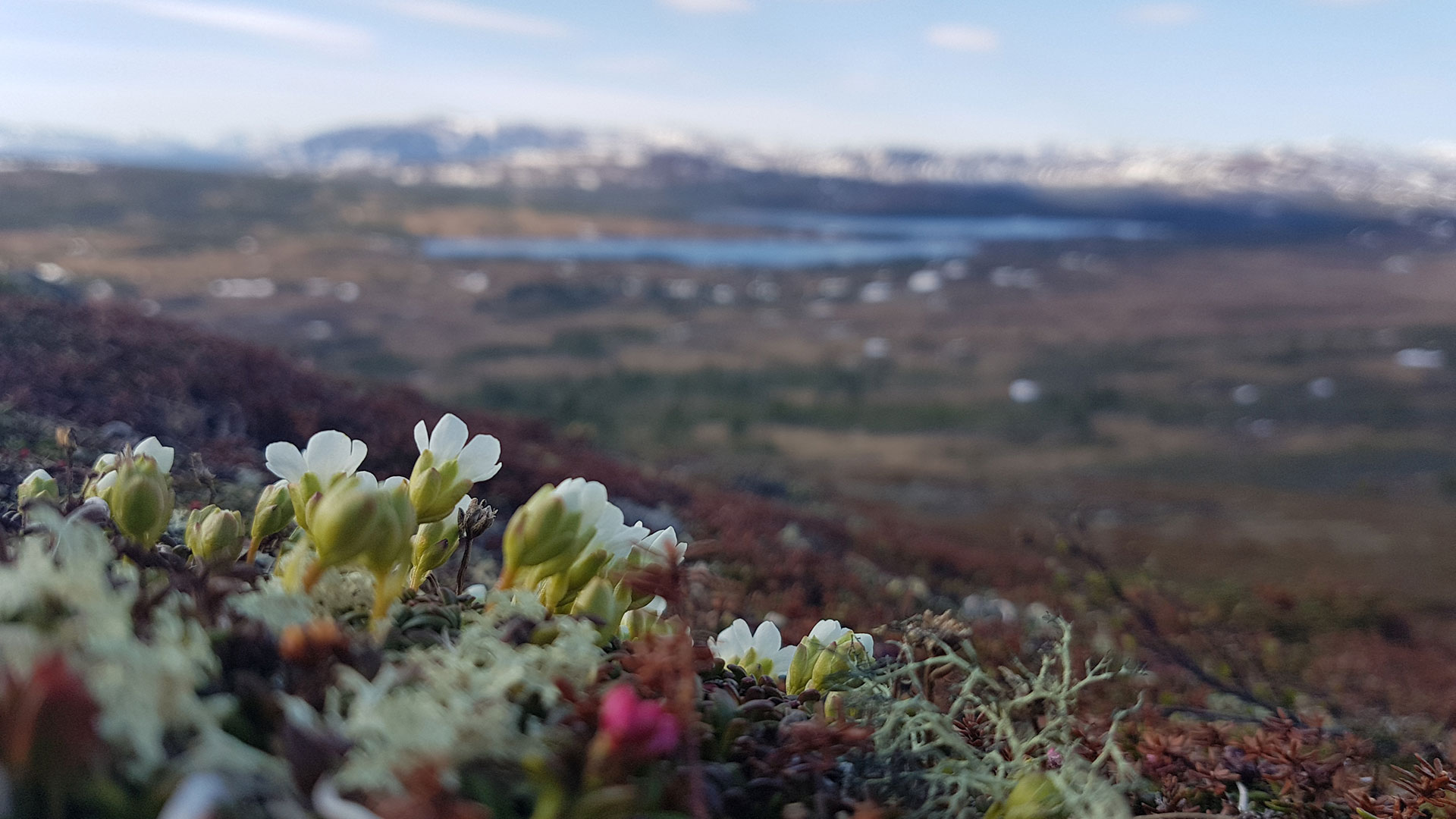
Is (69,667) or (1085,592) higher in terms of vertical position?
(69,667)

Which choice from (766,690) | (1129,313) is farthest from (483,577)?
(1129,313)

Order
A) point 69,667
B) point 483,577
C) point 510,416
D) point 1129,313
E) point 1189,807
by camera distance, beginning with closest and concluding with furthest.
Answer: point 69,667 < point 1189,807 < point 483,577 < point 510,416 < point 1129,313

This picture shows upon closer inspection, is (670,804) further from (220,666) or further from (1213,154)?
(1213,154)

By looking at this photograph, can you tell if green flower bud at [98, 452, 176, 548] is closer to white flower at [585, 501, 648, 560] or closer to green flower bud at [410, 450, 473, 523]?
green flower bud at [410, 450, 473, 523]

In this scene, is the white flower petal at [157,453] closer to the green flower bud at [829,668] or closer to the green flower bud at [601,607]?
the green flower bud at [601,607]

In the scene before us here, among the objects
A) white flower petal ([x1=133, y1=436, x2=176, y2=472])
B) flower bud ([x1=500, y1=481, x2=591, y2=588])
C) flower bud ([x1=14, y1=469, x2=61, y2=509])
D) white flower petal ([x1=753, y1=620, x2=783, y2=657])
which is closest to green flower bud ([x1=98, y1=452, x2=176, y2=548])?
white flower petal ([x1=133, y1=436, x2=176, y2=472])

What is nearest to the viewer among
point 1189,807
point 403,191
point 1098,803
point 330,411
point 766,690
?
point 1098,803
